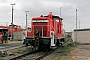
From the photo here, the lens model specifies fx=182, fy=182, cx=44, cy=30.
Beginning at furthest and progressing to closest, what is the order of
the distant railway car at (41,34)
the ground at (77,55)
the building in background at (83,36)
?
the building in background at (83,36) → the distant railway car at (41,34) → the ground at (77,55)

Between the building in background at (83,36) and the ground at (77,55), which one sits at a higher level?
the building in background at (83,36)

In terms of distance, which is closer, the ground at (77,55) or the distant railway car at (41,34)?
the ground at (77,55)

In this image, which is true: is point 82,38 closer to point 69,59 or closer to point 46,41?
point 46,41

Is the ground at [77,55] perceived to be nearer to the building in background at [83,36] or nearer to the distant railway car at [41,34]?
the distant railway car at [41,34]

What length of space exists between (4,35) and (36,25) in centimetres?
1021

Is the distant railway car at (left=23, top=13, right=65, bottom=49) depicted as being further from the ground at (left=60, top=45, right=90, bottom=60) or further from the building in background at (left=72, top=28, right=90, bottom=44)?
the building in background at (left=72, top=28, right=90, bottom=44)

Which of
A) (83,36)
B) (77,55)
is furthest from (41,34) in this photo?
(83,36)

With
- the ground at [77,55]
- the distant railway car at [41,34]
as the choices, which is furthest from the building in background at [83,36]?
the distant railway car at [41,34]

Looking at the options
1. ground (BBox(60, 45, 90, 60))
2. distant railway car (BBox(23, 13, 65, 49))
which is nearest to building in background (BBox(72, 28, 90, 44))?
ground (BBox(60, 45, 90, 60))

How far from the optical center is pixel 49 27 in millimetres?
16156

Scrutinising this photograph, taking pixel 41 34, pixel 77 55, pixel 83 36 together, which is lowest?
pixel 77 55

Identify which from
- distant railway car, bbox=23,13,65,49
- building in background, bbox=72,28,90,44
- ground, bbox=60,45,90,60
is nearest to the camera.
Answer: ground, bbox=60,45,90,60

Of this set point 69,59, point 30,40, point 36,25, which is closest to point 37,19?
point 36,25

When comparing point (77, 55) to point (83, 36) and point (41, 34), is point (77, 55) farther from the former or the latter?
point (83, 36)
